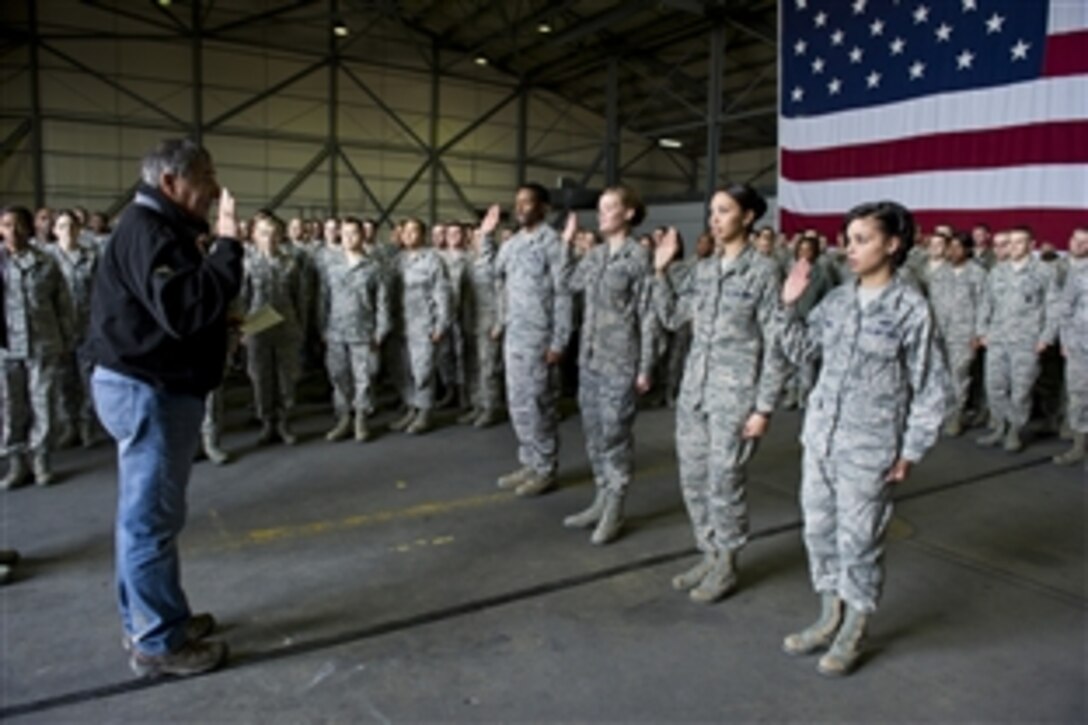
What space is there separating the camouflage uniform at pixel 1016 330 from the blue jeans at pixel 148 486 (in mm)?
5998

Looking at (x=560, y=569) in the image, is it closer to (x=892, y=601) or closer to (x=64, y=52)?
(x=892, y=601)

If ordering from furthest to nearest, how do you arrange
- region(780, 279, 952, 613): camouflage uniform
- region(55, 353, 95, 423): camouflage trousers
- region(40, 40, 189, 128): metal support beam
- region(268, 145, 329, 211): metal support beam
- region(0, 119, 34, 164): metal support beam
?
region(268, 145, 329, 211): metal support beam < region(40, 40, 189, 128): metal support beam < region(0, 119, 34, 164): metal support beam < region(55, 353, 95, 423): camouflage trousers < region(780, 279, 952, 613): camouflage uniform

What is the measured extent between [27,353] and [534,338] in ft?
9.74

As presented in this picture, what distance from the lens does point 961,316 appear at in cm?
646

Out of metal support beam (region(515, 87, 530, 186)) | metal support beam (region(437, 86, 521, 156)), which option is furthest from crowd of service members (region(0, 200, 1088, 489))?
metal support beam (region(515, 87, 530, 186))

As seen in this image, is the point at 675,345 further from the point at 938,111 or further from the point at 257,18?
the point at 257,18

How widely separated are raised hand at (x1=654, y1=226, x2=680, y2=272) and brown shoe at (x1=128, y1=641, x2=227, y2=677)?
7.66ft

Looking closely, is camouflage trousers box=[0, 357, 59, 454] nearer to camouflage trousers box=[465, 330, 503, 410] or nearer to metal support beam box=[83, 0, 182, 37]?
camouflage trousers box=[465, 330, 503, 410]

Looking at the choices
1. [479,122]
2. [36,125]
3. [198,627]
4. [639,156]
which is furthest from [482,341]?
[639,156]

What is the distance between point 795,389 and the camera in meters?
7.64

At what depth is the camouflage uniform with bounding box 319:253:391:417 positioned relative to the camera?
18.7ft

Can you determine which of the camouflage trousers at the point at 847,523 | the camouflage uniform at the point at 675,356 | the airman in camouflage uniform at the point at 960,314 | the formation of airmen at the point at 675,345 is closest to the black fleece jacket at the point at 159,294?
the formation of airmen at the point at 675,345

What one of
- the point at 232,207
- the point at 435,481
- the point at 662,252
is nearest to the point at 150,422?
the point at 232,207

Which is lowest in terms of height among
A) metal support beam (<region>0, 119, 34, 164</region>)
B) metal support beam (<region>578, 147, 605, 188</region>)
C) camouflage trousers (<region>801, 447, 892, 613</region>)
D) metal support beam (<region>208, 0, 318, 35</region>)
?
camouflage trousers (<region>801, 447, 892, 613</region>)
